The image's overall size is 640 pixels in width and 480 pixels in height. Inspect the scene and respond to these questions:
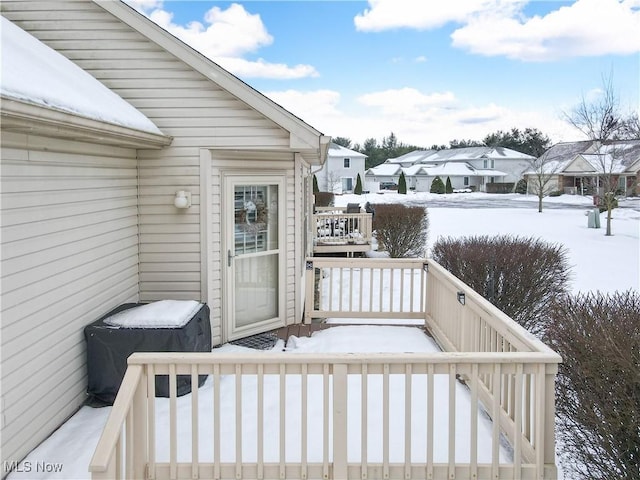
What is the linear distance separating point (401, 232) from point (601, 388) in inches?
402

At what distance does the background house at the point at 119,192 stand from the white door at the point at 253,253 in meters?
0.02

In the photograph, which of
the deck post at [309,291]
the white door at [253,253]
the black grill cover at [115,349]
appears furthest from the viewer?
the deck post at [309,291]

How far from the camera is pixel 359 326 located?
20.4ft

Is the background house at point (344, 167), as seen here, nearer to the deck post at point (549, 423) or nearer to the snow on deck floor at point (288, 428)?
the snow on deck floor at point (288, 428)

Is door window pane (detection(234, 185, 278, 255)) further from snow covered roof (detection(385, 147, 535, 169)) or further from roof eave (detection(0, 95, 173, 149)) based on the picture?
snow covered roof (detection(385, 147, 535, 169))

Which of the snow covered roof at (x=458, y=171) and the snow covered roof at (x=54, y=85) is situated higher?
the snow covered roof at (x=458, y=171)

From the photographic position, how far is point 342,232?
1324 centimetres

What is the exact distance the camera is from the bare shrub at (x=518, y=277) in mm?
6367

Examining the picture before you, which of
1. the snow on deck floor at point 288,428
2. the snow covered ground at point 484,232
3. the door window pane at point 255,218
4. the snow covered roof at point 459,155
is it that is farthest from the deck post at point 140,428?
the snow covered roof at point 459,155

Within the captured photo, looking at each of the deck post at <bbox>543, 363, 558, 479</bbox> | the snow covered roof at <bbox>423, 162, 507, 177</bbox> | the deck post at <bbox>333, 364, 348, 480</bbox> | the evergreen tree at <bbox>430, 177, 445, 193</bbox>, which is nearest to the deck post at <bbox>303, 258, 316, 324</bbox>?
the deck post at <bbox>333, 364, 348, 480</bbox>

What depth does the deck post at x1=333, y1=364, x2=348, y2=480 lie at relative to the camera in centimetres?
274

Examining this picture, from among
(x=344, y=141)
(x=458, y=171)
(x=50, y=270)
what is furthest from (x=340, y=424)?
(x=344, y=141)

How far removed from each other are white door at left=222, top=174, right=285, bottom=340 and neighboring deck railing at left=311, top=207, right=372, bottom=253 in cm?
605

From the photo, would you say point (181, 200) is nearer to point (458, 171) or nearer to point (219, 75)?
point (219, 75)
